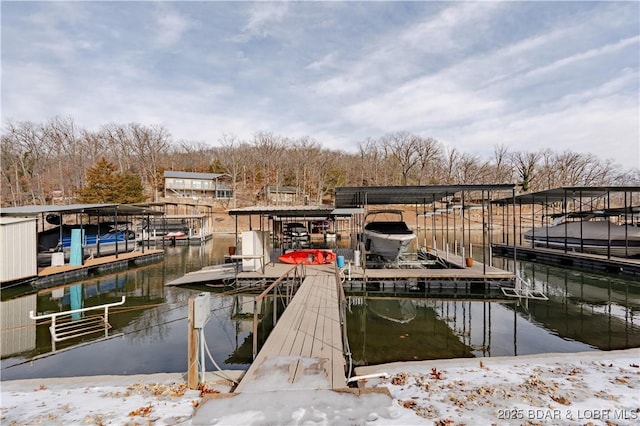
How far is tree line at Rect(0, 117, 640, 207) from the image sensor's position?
47000 mm

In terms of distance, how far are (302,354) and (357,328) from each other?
3.76 meters

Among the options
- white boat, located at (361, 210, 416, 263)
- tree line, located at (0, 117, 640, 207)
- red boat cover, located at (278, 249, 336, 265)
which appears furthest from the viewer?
tree line, located at (0, 117, 640, 207)

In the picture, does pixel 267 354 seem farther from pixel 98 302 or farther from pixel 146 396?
pixel 98 302

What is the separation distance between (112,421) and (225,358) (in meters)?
3.42

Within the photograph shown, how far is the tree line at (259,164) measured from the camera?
154 feet

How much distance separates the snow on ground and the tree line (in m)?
47.3

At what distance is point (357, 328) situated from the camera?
8.70 meters

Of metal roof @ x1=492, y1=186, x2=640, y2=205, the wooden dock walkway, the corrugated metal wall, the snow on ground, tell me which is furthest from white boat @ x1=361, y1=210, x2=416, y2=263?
the corrugated metal wall

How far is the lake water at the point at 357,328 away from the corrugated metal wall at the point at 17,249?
79cm

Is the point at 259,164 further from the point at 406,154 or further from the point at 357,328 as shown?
the point at 357,328

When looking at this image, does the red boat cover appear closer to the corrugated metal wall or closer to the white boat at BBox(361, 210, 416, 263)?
the white boat at BBox(361, 210, 416, 263)

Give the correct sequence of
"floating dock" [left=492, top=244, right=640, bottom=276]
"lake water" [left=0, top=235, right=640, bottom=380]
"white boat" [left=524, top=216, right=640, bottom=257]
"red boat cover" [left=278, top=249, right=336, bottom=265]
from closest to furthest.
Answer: "lake water" [left=0, top=235, right=640, bottom=380] → "red boat cover" [left=278, top=249, right=336, bottom=265] → "floating dock" [left=492, top=244, right=640, bottom=276] → "white boat" [left=524, top=216, right=640, bottom=257]

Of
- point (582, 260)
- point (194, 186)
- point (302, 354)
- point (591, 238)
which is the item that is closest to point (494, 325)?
point (302, 354)

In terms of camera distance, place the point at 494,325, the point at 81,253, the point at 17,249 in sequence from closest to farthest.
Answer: the point at 494,325 → the point at 17,249 → the point at 81,253
